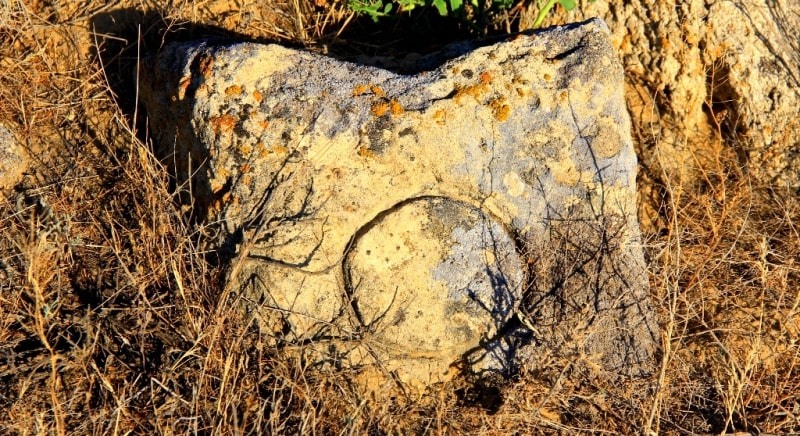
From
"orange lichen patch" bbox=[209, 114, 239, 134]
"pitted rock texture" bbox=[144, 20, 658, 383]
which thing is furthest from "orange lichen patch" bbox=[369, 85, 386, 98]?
"orange lichen patch" bbox=[209, 114, 239, 134]

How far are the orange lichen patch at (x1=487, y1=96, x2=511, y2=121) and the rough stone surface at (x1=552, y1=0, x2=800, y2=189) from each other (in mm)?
907

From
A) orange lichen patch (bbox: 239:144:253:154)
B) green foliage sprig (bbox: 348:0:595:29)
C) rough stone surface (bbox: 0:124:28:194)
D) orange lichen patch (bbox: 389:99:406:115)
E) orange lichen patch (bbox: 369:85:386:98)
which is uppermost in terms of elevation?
green foliage sprig (bbox: 348:0:595:29)

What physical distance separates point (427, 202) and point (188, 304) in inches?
34.3

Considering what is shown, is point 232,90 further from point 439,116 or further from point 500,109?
point 500,109

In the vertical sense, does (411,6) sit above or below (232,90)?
above

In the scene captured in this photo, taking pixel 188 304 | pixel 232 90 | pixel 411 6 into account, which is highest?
pixel 411 6

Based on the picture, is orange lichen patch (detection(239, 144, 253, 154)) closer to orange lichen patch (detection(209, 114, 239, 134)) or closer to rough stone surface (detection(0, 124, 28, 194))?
orange lichen patch (detection(209, 114, 239, 134))

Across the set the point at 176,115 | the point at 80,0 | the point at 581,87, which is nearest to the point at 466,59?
the point at 581,87

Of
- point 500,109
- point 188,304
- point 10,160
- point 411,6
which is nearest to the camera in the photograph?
point 188,304

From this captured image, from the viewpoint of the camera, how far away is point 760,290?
2.91m

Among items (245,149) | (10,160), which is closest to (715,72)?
(245,149)

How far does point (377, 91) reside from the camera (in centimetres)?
258

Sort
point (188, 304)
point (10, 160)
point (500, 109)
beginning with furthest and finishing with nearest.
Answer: point (10, 160)
point (500, 109)
point (188, 304)

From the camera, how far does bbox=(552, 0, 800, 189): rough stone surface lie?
314 cm
